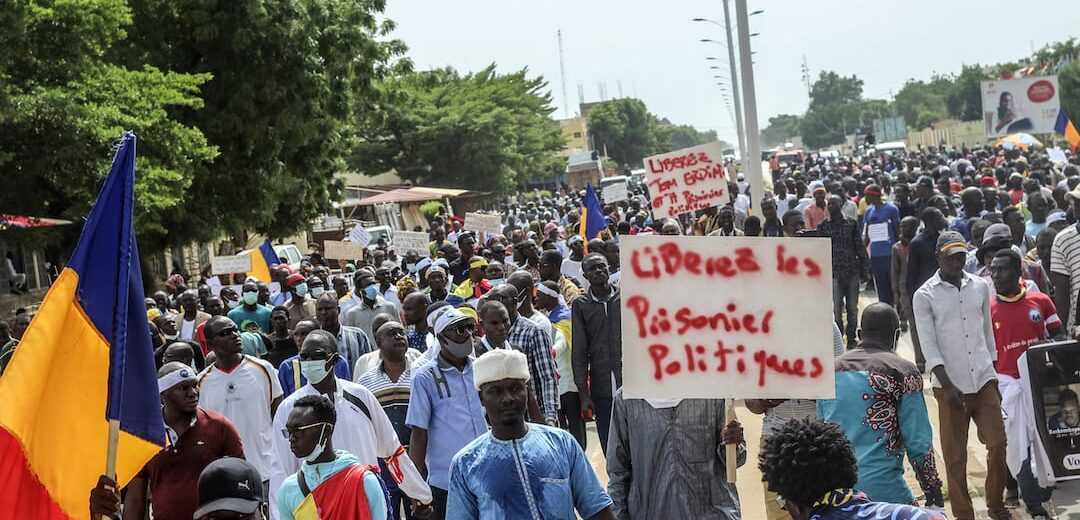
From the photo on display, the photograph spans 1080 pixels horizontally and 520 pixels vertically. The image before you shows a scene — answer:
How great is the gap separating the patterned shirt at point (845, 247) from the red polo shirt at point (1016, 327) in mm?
6198

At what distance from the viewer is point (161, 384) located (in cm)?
657

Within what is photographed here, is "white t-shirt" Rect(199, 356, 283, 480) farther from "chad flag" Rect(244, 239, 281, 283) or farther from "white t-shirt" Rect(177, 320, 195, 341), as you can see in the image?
"chad flag" Rect(244, 239, 281, 283)

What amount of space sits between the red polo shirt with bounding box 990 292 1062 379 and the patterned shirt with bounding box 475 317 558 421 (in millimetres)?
2590

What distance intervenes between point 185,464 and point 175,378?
404mm

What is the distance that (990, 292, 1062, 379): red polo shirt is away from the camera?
860cm

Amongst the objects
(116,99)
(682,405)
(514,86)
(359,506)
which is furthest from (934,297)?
(514,86)

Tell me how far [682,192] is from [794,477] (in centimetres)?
1571

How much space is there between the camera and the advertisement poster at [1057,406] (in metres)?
8.13

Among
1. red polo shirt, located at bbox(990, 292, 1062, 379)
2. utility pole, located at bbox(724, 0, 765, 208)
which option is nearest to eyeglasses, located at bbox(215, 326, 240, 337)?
red polo shirt, located at bbox(990, 292, 1062, 379)

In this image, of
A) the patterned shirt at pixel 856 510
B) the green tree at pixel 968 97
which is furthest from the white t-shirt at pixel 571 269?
the green tree at pixel 968 97

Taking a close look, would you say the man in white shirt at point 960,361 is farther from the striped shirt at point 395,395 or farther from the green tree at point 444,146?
the green tree at point 444,146

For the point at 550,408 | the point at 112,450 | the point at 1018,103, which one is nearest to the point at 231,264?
the point at 550,408

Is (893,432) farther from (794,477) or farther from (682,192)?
(682,192)

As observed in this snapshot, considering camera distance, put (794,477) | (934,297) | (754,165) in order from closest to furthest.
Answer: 1. (794,477)
2. (934,297)
3. (754,165)
